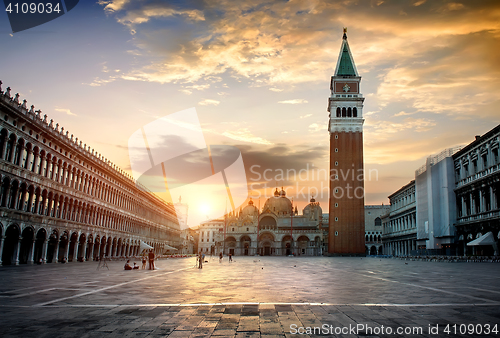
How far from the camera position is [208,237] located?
13112 centimetres

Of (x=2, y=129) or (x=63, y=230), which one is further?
(x=63, y=230)

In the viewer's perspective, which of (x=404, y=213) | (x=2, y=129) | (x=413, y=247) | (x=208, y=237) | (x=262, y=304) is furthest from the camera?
(x=208, y=237)

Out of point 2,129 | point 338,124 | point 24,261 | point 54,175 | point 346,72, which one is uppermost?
point 346,72

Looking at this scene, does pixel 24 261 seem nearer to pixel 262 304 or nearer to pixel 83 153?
pixel 83 153

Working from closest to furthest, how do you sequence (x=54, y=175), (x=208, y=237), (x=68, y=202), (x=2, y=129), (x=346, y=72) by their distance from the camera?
1. (x=2, y=129)
2. (x=54, y=175)
3. (x=68, y=202)
4. (x=346, y=72)
5. (x=208, y=237)

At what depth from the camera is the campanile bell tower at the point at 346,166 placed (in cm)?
6962

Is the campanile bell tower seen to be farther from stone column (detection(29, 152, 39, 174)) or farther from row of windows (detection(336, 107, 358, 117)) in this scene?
stone column (detection(29, 152, 39, 174))

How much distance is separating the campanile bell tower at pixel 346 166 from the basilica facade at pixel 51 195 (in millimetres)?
39554

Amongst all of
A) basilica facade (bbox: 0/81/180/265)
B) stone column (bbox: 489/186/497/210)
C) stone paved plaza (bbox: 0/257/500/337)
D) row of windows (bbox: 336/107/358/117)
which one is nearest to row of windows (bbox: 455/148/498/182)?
stone column (bbox: 489/186/497/210)

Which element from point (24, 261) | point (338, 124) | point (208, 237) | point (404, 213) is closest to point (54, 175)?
point (24, 261)

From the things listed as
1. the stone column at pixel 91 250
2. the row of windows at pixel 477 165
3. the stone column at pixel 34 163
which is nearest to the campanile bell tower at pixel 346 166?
the row of windows at pixel 477 165

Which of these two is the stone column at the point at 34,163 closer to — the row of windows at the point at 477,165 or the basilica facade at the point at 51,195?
the basilica facade at the point at 51,195

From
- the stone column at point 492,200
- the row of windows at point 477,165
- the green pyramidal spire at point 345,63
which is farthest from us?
the green pyramidal spire at point 345,63

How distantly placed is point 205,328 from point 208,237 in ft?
417
